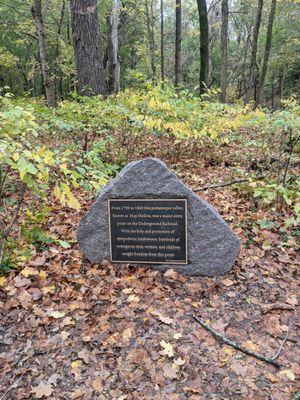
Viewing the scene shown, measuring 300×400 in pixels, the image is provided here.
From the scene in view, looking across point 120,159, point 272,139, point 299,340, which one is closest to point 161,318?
point 299,340

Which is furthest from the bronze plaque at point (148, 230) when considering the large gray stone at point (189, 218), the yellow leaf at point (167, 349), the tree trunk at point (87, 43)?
the tree trunk at point (87, 43)

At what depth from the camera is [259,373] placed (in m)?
2.92

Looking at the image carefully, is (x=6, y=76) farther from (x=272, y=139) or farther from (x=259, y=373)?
(x=259, y=373)

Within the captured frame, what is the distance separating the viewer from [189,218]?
13.2 feet

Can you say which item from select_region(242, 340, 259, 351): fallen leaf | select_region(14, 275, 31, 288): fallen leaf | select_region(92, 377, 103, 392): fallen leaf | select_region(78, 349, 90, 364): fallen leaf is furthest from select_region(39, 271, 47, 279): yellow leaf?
select_region(242, 340, 259, 351): fallen leaf

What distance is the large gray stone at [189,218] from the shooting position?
3965 millimetres

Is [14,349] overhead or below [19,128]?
below

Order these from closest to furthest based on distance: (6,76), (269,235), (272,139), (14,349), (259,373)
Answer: (259,373), (14,349), (269,235), (272,139), (6,76)

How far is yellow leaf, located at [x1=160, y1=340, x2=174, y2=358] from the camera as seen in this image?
307 centimetres

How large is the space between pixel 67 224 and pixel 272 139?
4.12 m

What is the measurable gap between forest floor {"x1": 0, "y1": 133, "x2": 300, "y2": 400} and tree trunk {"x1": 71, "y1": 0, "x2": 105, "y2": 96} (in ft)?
16.9

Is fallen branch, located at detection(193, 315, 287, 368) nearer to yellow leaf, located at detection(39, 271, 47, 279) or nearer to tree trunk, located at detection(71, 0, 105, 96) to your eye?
yellow leaf, located at detection(39, 271, 47, 279)

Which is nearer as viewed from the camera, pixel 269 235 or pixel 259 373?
pixel 259 373

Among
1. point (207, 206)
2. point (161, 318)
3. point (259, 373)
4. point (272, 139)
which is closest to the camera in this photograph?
point (259, 373)
